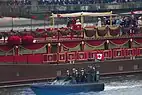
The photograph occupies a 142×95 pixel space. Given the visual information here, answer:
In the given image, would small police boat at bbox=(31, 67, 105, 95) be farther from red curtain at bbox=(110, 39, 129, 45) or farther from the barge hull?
red curtain at bbox=(110, 39, 129, 45)

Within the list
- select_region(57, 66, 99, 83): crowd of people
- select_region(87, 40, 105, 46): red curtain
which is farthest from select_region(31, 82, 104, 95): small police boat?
select_region(87, 40, 105, 46): red curtain

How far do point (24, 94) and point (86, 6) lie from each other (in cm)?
4662

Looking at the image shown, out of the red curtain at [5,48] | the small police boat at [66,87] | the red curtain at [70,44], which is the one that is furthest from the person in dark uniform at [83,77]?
the red curtain at [5,48]

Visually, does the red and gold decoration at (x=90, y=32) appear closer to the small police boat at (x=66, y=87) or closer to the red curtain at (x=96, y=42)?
the red curtain at (x=96, y=42)

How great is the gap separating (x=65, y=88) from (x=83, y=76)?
60.9 inches

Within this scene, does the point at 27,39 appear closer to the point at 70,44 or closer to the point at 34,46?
the point at 34,46

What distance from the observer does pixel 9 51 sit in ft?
143

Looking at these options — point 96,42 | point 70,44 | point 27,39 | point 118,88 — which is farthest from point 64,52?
point 118,88

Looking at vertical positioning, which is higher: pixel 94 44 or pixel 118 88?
pixel 94 44

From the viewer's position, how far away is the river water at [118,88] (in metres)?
41.4

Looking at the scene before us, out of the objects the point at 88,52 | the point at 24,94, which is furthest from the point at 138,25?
the point at 24,94

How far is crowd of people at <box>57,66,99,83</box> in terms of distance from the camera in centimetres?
4028

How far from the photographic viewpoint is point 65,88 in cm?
3997

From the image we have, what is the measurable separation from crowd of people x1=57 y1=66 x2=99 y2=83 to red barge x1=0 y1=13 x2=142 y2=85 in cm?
345
